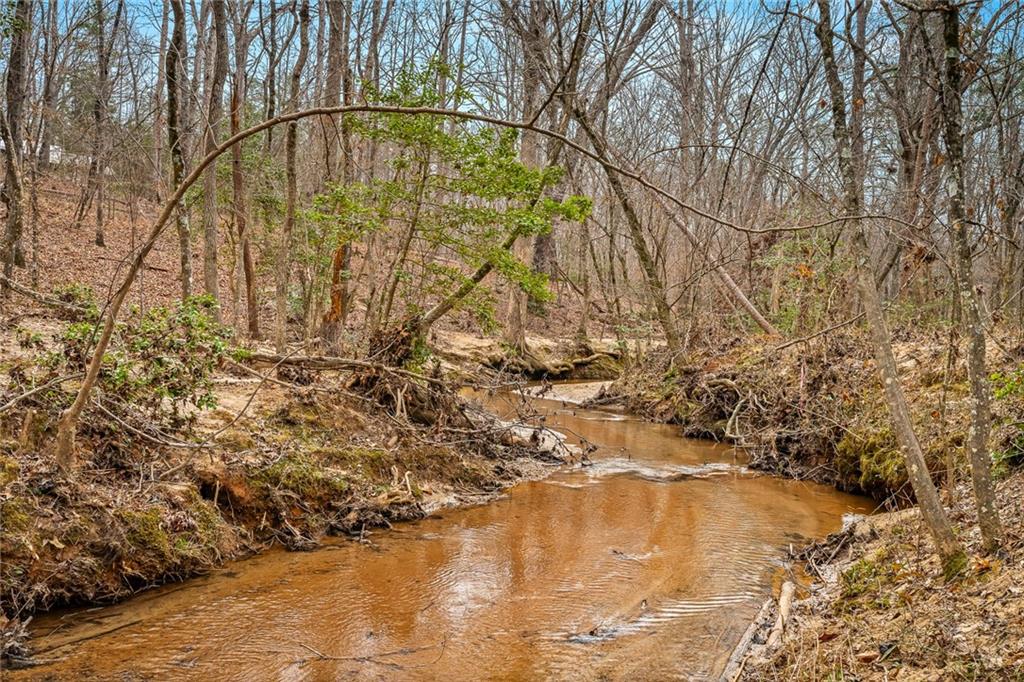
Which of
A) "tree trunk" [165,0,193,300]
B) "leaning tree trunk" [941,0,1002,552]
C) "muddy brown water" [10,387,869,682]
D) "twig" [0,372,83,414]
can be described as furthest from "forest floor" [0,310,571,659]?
"leaning tree trunk" [941,0,1002,552]

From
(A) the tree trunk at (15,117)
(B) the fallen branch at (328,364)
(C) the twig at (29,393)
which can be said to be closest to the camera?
(C) the twig at (29,393)

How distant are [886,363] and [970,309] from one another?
1.79ft

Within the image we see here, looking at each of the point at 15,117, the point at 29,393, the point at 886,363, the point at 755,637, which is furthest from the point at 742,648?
the point at 15,117

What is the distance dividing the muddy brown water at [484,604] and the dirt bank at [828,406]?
1.06 meters

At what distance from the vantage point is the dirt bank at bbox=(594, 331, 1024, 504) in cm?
731

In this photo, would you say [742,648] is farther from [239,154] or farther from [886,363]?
[239,154]

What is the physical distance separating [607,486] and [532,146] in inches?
454

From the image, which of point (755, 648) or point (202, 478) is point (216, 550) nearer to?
point (202, 478)

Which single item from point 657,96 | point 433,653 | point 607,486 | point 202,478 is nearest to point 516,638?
point 433,653

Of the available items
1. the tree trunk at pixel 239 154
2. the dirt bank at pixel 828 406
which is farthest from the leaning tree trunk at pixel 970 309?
the tree trunk at pixel 239 154

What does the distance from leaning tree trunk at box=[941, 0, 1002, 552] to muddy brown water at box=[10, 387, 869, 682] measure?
1.78m

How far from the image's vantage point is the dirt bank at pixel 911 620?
127 inches

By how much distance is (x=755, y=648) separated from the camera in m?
4.38

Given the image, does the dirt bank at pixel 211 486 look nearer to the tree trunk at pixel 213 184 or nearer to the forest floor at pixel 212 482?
the forest floor at pixel 212 482
